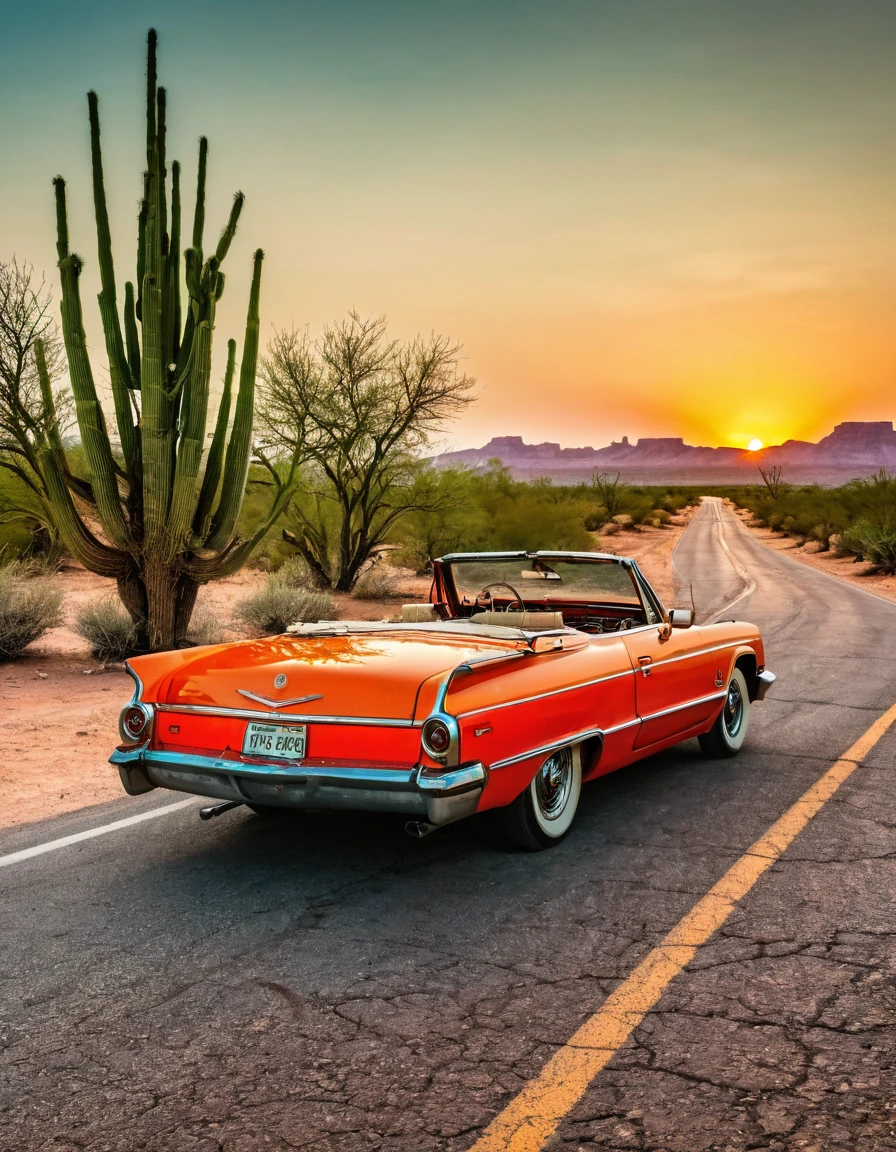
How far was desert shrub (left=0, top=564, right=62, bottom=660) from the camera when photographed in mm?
13445

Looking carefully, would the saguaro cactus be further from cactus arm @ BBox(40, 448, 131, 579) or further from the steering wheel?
the steering wheel

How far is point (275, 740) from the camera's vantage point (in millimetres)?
4613

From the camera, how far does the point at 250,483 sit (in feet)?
75.9

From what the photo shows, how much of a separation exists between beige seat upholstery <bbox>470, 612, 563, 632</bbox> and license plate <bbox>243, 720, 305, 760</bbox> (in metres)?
1.43

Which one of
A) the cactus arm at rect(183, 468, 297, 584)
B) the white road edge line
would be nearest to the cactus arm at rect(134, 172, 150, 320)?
the cactus arm at rect(183, 468, 297, 584)

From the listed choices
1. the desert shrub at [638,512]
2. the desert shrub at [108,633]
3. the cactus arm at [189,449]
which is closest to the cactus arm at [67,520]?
the desert shrub at [108,633]

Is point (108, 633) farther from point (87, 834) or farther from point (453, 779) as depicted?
point (453, 779)

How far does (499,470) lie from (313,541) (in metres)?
20.8

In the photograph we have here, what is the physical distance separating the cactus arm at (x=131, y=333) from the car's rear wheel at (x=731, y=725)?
362 inches

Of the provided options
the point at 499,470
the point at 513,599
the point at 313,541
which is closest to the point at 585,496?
the point at 499,470

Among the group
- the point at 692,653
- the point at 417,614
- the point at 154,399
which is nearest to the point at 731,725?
the point at 692,653

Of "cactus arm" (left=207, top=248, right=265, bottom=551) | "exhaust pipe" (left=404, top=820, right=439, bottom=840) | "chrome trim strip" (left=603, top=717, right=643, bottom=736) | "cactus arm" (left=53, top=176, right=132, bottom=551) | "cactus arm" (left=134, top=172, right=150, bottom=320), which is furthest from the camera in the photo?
"cactus arm" (left=207, top=248, right=265, bottom=551)

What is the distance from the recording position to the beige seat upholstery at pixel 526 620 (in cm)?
570

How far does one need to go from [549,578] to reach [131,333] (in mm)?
8899
